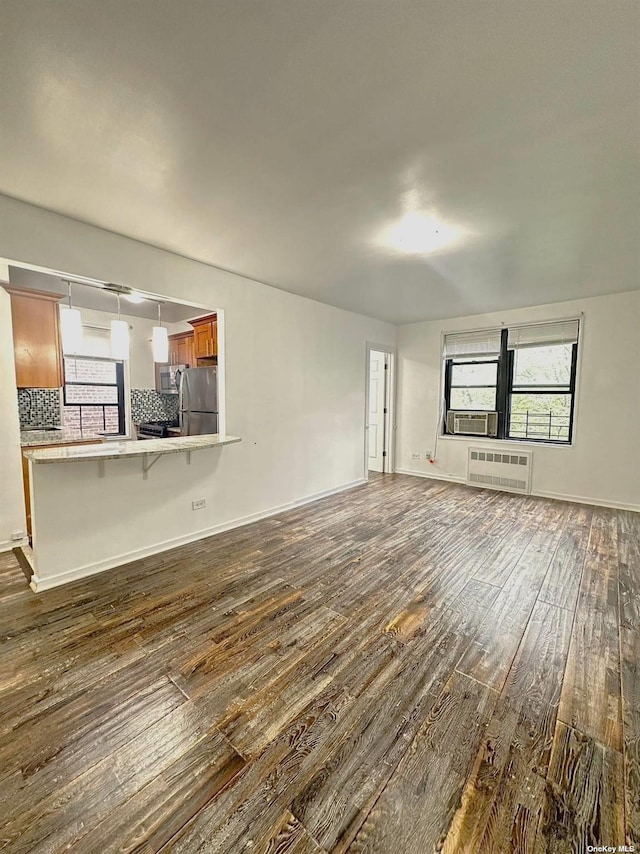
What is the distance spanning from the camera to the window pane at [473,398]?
5.62 meters

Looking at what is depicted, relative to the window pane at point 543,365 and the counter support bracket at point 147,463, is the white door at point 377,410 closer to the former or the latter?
the window pane at point 543,365

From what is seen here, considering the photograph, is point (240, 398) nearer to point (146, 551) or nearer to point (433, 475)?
point (146, 551)

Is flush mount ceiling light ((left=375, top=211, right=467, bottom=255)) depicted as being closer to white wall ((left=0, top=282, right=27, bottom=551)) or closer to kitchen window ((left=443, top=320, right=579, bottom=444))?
kitchen window ((left=443, top=320, right=579, bottom=444))

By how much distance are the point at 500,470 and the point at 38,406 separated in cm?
636

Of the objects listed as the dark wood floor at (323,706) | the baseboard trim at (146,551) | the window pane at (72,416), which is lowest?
the dark wood floor at (323,706)

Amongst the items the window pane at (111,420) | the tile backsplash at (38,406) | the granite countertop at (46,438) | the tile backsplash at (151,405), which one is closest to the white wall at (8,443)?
the granite countertop at (46,438)

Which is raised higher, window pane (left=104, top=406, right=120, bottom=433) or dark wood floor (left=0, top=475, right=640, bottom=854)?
window pane (left=104, top=406, right=120, bottom=433)

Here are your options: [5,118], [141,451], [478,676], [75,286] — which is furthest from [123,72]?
[75,286]

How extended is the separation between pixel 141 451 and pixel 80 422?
3.29 m

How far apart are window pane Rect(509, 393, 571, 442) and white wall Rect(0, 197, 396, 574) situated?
2.35 meters

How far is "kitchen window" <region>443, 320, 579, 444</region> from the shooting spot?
4973mm

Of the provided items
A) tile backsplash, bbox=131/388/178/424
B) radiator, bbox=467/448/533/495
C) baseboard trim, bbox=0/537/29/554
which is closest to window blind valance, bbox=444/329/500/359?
radiator, bbox=467/448/533/495

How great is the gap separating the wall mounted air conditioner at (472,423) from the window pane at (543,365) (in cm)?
64

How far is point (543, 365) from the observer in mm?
5145
